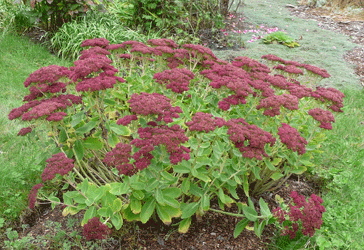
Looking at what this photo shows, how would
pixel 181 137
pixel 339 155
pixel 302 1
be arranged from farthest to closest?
pixel 302 1, pixel 339 155, pixel 181 137

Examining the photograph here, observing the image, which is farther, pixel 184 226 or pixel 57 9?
pixel 57 9

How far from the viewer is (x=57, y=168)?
73.4 inches

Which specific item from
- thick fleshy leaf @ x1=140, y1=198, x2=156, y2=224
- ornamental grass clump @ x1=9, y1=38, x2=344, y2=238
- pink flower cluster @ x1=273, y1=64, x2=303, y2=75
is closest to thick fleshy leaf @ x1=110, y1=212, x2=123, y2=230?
ornamental grass clump @ x1=9, y1=38, x2=344, y2=238

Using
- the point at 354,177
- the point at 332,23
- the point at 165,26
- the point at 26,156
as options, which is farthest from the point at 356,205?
the point at 332,23

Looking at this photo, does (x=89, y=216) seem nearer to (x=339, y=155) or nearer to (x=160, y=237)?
(x=160, y=237)

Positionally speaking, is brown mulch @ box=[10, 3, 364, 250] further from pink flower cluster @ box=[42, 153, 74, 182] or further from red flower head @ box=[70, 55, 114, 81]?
red flower head @ box=[70, 55, 114, 81]

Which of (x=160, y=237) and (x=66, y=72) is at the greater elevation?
(x=66, y=72)

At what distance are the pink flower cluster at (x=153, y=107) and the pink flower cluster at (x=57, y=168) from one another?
22.6 inches

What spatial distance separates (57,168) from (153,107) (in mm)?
758

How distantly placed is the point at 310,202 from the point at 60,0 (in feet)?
21.4

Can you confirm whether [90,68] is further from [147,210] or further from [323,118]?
[323,118]

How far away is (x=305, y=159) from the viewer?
8.89ft

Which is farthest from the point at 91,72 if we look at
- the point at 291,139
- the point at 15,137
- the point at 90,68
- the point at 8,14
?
the point at 8,14

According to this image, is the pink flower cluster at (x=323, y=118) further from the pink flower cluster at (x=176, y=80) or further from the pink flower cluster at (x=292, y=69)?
the pink flower cluster at (x=176, y=80)
